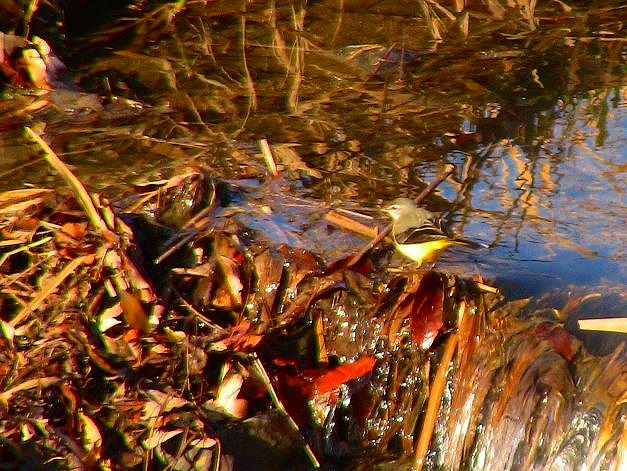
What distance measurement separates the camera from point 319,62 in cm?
556

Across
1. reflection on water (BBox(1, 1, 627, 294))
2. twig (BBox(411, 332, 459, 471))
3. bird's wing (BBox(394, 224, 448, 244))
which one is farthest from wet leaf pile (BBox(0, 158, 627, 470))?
reflection on water (BBox(1, 1, 627, 294))

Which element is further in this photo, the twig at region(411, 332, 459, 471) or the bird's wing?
the twig at region(411, 332, 459, 471)

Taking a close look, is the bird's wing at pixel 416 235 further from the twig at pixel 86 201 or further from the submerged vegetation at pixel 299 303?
the twig at pixel 86 201

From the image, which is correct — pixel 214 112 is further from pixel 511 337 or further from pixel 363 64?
pixel 511 337

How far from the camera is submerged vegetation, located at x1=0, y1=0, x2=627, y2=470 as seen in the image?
11.5 ft

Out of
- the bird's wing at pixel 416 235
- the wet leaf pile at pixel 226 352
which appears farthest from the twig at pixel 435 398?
the bird's wing at pixel 416 235

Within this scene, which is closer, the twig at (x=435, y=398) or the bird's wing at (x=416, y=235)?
the bird's wing at (x=416, y=235)

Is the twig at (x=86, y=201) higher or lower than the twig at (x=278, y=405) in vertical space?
higher

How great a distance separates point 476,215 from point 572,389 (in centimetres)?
92

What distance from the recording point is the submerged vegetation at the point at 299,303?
11.5 feet

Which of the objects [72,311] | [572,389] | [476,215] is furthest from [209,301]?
[572,389]

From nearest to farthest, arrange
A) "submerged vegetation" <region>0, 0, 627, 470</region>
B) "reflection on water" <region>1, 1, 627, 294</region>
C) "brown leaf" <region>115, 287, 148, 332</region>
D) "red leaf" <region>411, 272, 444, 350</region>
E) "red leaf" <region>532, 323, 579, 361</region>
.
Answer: "red leaf" <region>532, 323, 579, 361</region>
"submerged vegetation" <region>0, 0, 627, 470</region>
"red leaf" <region>411, 272, 444, 350</region>
"brown leaf" <region>115, 287, 148, 332</region>
"reflection on water" <region>1, 1, 627, 294</region>

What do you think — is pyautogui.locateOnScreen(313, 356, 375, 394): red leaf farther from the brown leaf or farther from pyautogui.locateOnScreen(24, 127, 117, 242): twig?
pyautogui.locateOnScreen(24, 127, 117, 242): twig

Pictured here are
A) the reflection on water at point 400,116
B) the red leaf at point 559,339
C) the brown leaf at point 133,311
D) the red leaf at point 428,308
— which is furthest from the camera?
the reflection on water at point 400,116
